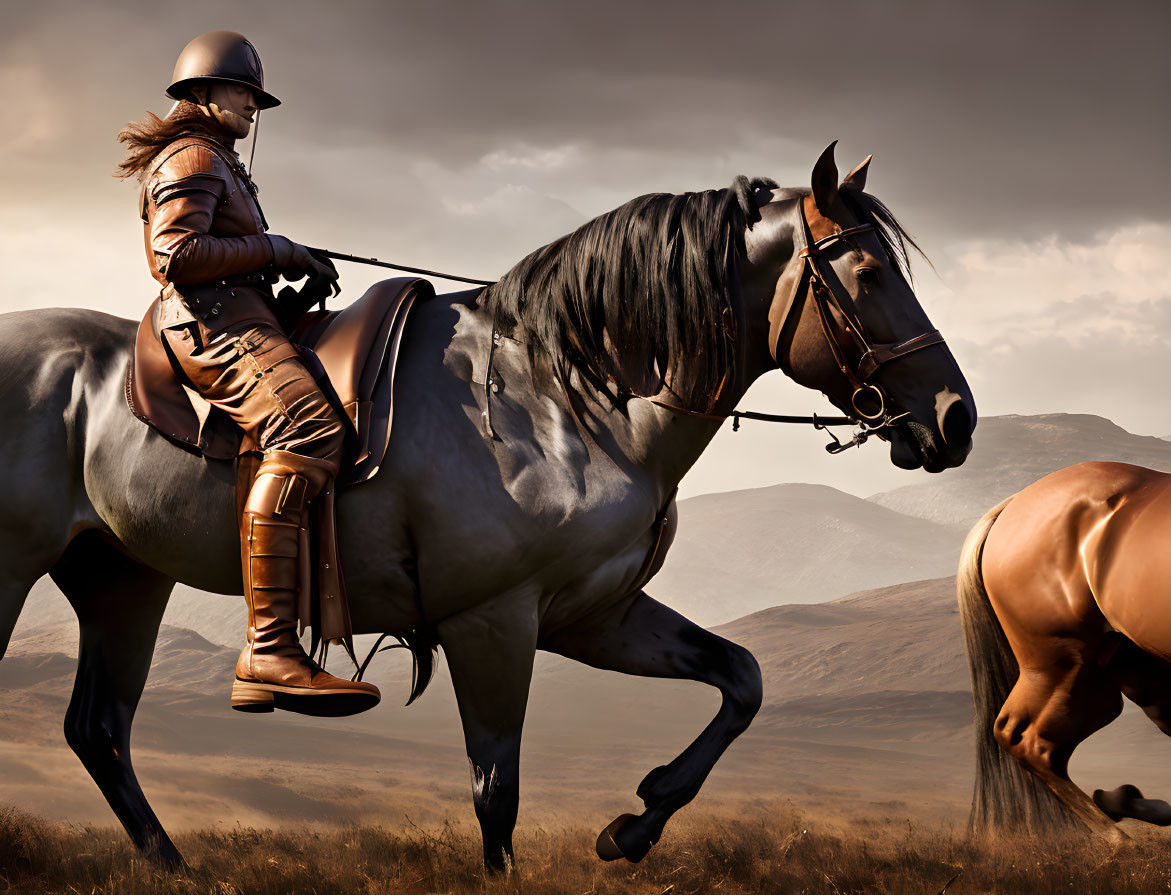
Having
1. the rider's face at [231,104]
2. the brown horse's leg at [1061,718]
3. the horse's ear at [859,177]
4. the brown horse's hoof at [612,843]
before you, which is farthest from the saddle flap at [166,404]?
the brown horse's leg at [1061,718]

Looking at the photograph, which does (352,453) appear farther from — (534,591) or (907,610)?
(907,610)

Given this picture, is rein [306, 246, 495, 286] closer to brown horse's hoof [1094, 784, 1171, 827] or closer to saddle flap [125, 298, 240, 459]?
saddle flap [125, 298, 240, 459]

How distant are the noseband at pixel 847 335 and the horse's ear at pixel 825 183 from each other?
86 mm

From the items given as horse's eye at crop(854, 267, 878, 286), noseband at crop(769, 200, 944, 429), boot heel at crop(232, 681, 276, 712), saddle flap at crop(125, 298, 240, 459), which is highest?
horse's eye at crop(854, 267, 878, 286)

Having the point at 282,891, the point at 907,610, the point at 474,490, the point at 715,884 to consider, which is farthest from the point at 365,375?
the point at 907,610

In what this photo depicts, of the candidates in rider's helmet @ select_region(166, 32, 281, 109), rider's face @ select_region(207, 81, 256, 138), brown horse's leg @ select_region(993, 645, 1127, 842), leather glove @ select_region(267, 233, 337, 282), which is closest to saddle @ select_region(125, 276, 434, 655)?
leather glove @ select_region(267, 233, 337, 282)

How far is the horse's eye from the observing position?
395cm

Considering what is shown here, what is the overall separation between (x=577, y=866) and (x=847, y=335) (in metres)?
2.62

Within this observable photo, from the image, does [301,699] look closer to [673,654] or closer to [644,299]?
[673,654]

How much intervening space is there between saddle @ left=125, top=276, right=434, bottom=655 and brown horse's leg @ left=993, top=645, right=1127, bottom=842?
3.30 m

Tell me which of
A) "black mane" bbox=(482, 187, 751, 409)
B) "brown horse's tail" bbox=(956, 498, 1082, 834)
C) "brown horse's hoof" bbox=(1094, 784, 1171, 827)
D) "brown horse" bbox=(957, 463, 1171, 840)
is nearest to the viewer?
"black mane" bbox=(482, 187, 751, 409)

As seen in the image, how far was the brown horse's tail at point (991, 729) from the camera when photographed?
5.09m

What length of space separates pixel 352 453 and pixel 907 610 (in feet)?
80.1

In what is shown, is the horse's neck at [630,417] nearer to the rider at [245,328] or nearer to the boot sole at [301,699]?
the rider at [245,328]
